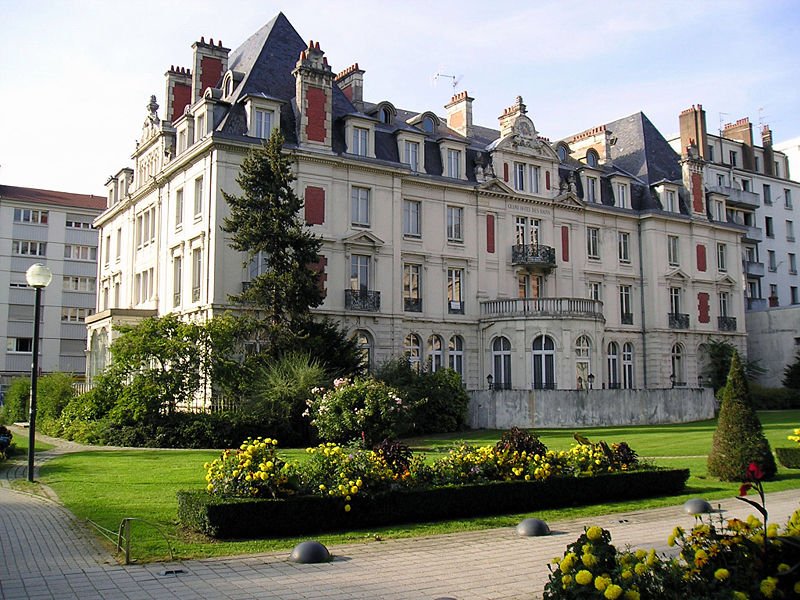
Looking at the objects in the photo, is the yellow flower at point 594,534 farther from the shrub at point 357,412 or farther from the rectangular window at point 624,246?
the rectangular window at point 624,246

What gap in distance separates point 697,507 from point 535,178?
31.9 metres

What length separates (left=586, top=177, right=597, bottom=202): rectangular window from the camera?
4600 cm

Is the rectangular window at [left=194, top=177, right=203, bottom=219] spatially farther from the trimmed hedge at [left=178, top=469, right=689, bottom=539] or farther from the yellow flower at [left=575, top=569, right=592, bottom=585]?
the yellow flower at [left=575, top=569, right=592, bottom=585]

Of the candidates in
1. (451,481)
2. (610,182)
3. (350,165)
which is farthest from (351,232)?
(451,481)

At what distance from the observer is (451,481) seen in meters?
13.7

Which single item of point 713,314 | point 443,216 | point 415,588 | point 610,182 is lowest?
point 415,588

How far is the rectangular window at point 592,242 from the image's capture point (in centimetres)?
4550

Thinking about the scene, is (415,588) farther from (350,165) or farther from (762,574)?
(350,165)

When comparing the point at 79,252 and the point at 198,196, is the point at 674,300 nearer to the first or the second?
the point at 198,196

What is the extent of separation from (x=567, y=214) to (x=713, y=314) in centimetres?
1289

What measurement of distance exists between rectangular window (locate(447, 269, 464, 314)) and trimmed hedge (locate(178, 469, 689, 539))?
79.8ft

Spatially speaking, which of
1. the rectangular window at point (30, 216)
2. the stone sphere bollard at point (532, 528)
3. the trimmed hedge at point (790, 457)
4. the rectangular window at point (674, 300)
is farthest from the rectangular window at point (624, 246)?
the rectangular window at point (30, 216)

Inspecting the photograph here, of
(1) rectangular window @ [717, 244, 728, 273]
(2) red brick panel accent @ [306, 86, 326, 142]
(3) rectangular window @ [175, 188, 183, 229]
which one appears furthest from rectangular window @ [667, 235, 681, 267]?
(3) rectangular window @ [175, 188, 183, 229]

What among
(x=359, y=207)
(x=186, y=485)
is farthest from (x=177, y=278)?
(x=186, y=485)
